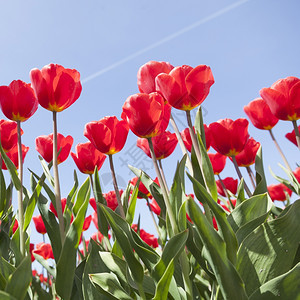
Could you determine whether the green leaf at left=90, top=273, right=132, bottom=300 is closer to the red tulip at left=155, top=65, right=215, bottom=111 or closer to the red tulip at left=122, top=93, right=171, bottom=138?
the red tulip at left=122, top=93, right=171, bottom=138

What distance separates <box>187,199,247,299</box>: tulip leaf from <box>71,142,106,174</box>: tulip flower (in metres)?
0.74

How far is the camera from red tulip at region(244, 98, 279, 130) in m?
1.56

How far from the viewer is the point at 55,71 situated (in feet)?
3.51

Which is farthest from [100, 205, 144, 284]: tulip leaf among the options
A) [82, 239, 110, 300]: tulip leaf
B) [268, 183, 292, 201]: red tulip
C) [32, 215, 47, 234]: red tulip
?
[268, 183, 292, 201]: red tulip

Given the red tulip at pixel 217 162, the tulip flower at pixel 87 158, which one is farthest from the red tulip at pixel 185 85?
the red tulip at pixel 217 162

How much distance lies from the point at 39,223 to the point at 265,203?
1850 millimetres

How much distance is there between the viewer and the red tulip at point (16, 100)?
111cm

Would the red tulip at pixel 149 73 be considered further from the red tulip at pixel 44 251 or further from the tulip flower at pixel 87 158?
the red tulip at pixel 44 251

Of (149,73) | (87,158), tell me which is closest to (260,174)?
(149,73)

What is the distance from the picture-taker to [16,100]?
1.12 meters

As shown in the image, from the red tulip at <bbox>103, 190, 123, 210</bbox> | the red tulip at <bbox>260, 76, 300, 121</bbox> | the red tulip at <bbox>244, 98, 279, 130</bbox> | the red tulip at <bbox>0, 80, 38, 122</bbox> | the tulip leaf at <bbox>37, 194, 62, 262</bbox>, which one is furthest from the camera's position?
the red tulip at <bbox>103, 190, 123, 210</bbox>

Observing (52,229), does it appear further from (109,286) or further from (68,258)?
(109,286)

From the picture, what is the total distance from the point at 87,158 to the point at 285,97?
87 centimetres

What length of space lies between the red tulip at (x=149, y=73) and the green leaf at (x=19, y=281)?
67cm
